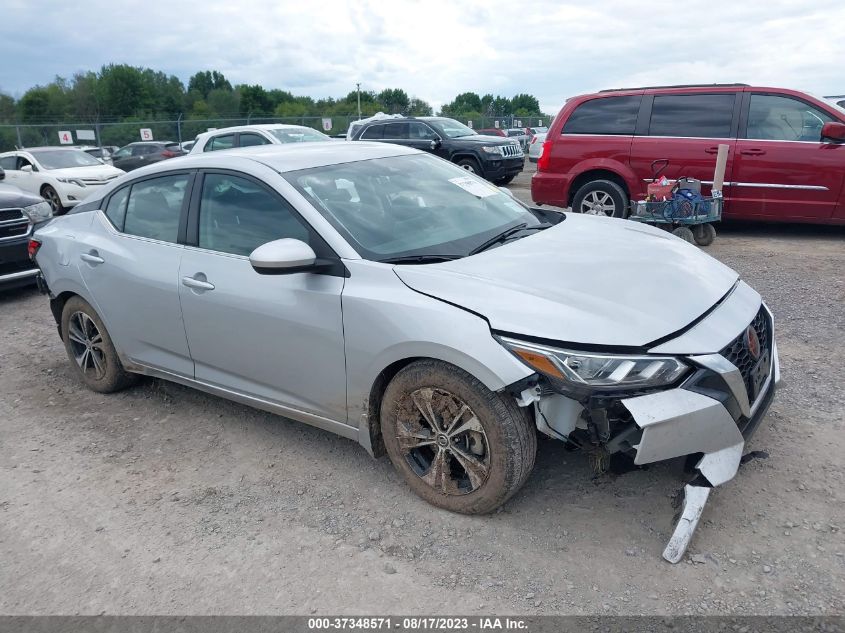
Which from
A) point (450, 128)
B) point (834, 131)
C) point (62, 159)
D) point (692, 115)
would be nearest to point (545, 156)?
point (692, 115)

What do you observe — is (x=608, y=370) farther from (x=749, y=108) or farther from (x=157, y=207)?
(x=749, y=108)

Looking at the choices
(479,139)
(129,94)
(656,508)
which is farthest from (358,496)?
(129,94)

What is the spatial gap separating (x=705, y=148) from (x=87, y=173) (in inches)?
503

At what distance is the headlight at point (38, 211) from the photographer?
742 cm

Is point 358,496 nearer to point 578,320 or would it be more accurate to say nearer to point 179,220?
point 578,320

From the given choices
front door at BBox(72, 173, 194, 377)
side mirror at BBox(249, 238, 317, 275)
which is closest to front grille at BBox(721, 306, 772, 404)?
side mirror at BBox(249, 238, 317, 275)

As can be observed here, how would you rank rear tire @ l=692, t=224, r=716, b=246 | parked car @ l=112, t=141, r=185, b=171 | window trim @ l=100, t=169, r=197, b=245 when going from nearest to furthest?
window trim @ l=100, t=169, r=197, b=245, rear tire @ l=692, t=224, r=716, b=246, parked car @ l=112, t=141, r=185, b=171

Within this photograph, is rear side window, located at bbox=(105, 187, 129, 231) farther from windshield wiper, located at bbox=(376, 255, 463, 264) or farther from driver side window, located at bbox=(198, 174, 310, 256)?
windshield wiper, located at bbox=(376, 255, 463, 264)

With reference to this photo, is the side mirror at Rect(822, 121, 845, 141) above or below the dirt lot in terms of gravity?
above

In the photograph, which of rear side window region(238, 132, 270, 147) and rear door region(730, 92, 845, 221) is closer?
rear door region(730, 92, 845, 221)

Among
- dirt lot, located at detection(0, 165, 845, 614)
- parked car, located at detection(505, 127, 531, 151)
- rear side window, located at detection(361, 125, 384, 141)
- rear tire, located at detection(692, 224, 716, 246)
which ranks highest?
rear side window, located at detection(361, 125, 384, 141)

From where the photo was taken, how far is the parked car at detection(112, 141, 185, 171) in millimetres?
22516

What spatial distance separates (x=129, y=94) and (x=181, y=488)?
247 ft

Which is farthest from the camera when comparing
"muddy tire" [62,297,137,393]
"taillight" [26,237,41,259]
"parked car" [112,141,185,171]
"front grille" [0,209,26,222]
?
"parked car" [112,141,185,171]
